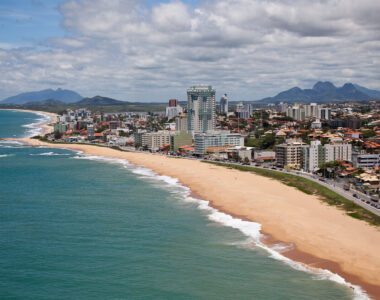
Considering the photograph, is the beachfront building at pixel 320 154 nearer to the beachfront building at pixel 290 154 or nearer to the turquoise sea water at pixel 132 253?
the beachfront building at pixel 290 154

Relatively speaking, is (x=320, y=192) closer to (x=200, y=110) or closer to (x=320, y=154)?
(x=320, y=154)

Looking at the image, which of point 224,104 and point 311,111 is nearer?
point 311,111

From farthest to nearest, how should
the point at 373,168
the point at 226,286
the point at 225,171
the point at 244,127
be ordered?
1. the point at 244,127
2. the point at 225,171
3. the point at 373,168
4. the point at 226,286

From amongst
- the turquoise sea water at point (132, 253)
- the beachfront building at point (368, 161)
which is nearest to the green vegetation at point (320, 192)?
the turquoise sea water at point (132, 253)

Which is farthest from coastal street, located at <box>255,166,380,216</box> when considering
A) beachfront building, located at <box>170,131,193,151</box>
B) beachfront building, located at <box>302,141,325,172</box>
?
beachfront building, located at <box>170,131,193,151</box>

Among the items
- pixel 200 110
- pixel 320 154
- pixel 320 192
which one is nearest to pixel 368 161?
pixel 320 154

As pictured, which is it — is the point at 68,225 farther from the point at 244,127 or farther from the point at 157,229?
the point at 244,127

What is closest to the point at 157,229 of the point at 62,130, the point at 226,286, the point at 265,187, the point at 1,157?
the point at 226,286
